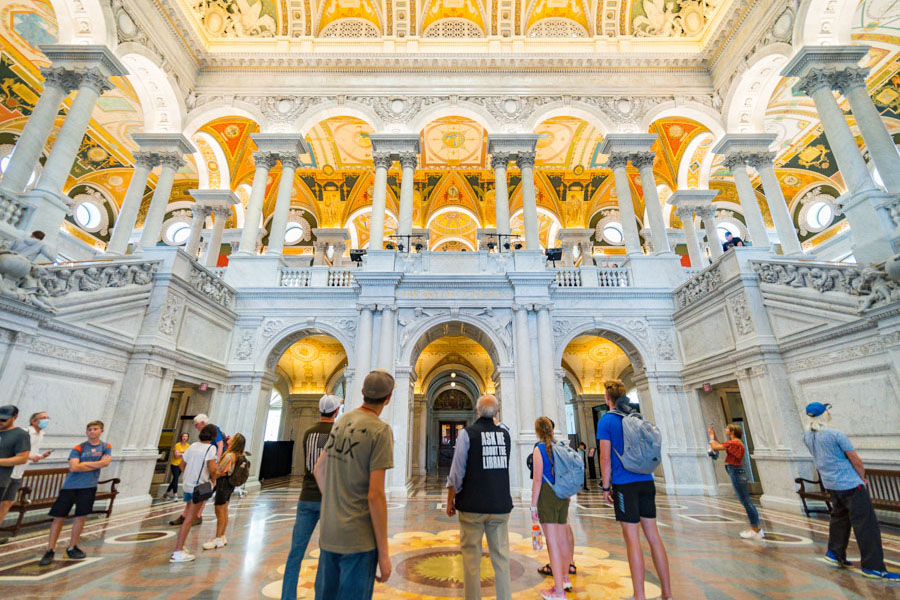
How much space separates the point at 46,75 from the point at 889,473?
62.9ft

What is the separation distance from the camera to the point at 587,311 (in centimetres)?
1219

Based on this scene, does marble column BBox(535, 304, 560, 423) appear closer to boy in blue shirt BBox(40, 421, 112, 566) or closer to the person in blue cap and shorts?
the person in blue cap and shorts

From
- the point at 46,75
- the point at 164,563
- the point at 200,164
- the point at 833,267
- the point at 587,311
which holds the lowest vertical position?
the point at 164,563

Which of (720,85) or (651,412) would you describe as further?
(720,85)

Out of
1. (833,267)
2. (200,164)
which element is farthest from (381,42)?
(833,267)

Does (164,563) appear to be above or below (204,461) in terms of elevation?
below

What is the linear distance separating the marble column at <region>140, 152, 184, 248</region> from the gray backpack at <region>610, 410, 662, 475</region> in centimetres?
1393

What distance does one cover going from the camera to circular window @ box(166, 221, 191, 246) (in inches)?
845

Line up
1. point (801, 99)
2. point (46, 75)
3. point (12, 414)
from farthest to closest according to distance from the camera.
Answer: point (801, 99) → point (46, 75) → point (12, 414)

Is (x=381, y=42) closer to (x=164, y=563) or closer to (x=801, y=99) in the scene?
(x=801, y=99)

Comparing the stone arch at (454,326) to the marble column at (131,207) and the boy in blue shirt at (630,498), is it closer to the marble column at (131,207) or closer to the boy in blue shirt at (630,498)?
the boy in blue shirt at (630,498)

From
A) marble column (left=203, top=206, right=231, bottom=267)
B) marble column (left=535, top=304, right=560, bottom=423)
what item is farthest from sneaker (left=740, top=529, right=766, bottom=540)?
marble column (left=203, top=206, right=231, bottom=267)

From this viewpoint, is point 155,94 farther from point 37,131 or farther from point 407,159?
point 407,159

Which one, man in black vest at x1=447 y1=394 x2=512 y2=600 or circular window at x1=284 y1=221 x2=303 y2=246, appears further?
circular window at x1=284 y1=221 x2=303 y2=246
